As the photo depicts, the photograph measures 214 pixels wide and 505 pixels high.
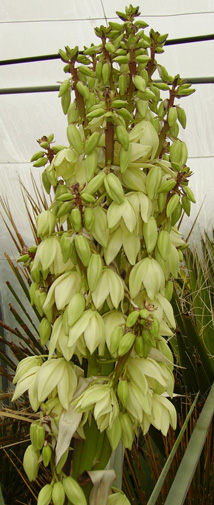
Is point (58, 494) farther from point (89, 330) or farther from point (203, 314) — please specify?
point (203, 314)

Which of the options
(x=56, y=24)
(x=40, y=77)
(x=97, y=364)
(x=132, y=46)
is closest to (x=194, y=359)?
(x=97, y=364)

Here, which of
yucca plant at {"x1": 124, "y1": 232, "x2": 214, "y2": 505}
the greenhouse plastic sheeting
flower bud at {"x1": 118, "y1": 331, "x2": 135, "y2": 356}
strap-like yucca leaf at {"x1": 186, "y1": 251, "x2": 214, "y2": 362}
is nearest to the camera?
flower bud at {"x1": 118, "y1": 331, "x2": 135, "y2": 356}

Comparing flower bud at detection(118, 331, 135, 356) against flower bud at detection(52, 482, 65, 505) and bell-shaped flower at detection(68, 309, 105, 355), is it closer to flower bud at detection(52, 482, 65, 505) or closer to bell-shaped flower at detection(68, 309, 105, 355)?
bell-shaped flower at detection(68, 309, 105, 355)

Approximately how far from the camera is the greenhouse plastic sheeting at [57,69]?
1.82m

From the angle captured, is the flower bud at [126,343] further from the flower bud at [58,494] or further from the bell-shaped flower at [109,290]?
the flower bud at [58,494]

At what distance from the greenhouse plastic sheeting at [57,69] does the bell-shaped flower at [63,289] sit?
1.31m

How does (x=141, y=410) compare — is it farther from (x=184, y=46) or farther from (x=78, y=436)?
(x=184, y=46)

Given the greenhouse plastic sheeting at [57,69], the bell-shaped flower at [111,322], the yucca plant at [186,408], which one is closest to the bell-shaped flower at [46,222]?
the bell-shaped flower at [111,322]

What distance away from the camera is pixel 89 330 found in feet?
1.61

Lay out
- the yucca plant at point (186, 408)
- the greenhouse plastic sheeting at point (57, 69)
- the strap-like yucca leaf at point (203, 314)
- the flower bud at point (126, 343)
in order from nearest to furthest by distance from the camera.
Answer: the flower bud at point (126, 343), the yucca plant at point (186, 408), the strap-like yucca leaf at point (203, 314), the greenhouse plastic sheeting at point (57, 69)

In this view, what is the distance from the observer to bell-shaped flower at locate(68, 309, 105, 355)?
0.49 meters

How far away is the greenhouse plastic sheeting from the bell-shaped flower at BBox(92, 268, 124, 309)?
134cm

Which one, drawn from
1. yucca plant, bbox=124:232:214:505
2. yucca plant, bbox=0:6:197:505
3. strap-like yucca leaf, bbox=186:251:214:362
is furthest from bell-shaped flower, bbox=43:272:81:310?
strap-like yucca leaf, bbox=186:251:214:362

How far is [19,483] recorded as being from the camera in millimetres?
1262
